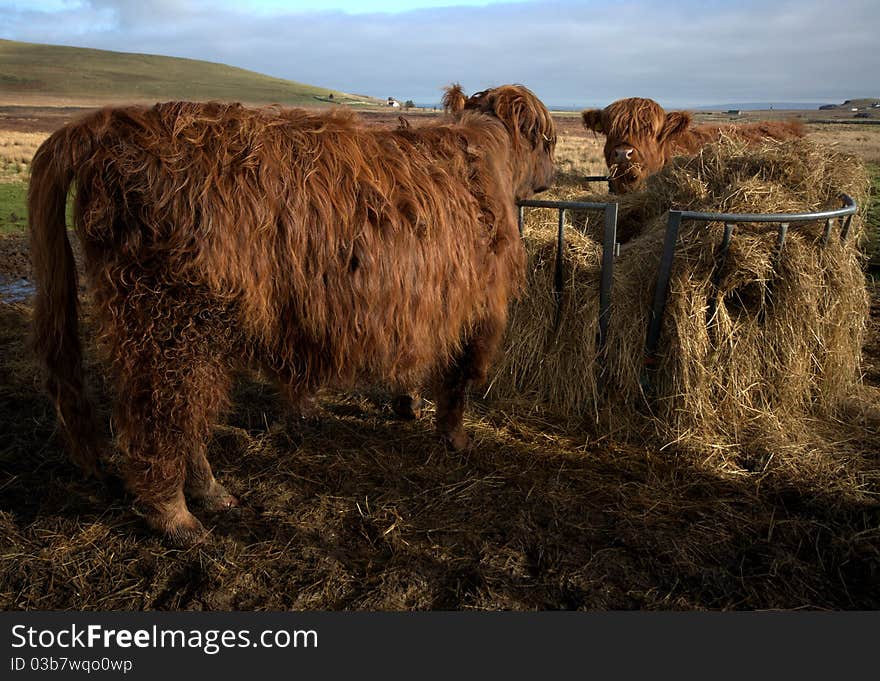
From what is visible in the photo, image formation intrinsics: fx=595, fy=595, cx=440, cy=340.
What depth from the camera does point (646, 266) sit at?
3.59 metres

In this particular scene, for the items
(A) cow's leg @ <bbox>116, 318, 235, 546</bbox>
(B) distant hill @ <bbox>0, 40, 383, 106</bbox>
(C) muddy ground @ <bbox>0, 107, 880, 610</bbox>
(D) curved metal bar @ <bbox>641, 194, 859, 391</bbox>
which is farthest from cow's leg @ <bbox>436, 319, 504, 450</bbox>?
(B) distant hill @ <bbox>0, 40, 383, 106</bbox>

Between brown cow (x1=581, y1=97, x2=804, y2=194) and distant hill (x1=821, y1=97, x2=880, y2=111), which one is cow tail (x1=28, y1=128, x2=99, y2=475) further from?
distant hill (x1=821, y1=97, x2=880, y2=111)

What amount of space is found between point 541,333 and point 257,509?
1999mm

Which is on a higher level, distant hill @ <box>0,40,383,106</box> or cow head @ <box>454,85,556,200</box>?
distant hill @ <box>0,40,383,106</box>

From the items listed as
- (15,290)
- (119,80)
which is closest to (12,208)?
(15,290)

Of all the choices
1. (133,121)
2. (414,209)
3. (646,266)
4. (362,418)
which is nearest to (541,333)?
(646,266)

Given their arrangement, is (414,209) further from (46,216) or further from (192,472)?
(192,472)

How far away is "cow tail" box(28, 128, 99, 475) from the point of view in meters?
2.22

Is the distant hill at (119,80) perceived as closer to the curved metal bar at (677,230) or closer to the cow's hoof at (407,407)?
the cow's hoof at (407,407)

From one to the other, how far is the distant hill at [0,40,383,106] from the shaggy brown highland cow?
6190 cm

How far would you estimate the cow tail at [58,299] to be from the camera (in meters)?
2.22

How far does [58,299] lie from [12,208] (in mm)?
9642

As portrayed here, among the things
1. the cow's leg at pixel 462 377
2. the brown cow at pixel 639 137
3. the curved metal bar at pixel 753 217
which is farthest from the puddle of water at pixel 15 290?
the curved metal bar at pixel 753 217

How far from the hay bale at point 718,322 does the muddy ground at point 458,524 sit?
9.3 inches
